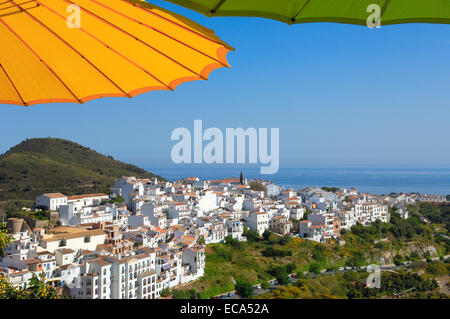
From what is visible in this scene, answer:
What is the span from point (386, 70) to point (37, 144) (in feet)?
101

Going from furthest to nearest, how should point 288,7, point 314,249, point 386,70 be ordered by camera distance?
point 386,70 → point 314,249 → point 288,7

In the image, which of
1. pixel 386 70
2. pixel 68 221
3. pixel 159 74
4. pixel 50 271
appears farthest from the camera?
pixel 386 70

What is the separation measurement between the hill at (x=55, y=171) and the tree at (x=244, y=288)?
412 inches

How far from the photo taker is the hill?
19.3 metres

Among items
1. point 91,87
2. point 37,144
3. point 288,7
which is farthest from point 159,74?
point 37,144

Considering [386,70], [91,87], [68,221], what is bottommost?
[68,221]

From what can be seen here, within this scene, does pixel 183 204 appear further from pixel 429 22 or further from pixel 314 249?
pixel 429 22

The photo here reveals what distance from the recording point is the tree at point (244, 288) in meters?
13.0

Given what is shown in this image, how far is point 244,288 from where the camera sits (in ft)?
42.9

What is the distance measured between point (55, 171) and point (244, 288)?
47.0 ft

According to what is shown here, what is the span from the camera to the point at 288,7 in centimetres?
43
